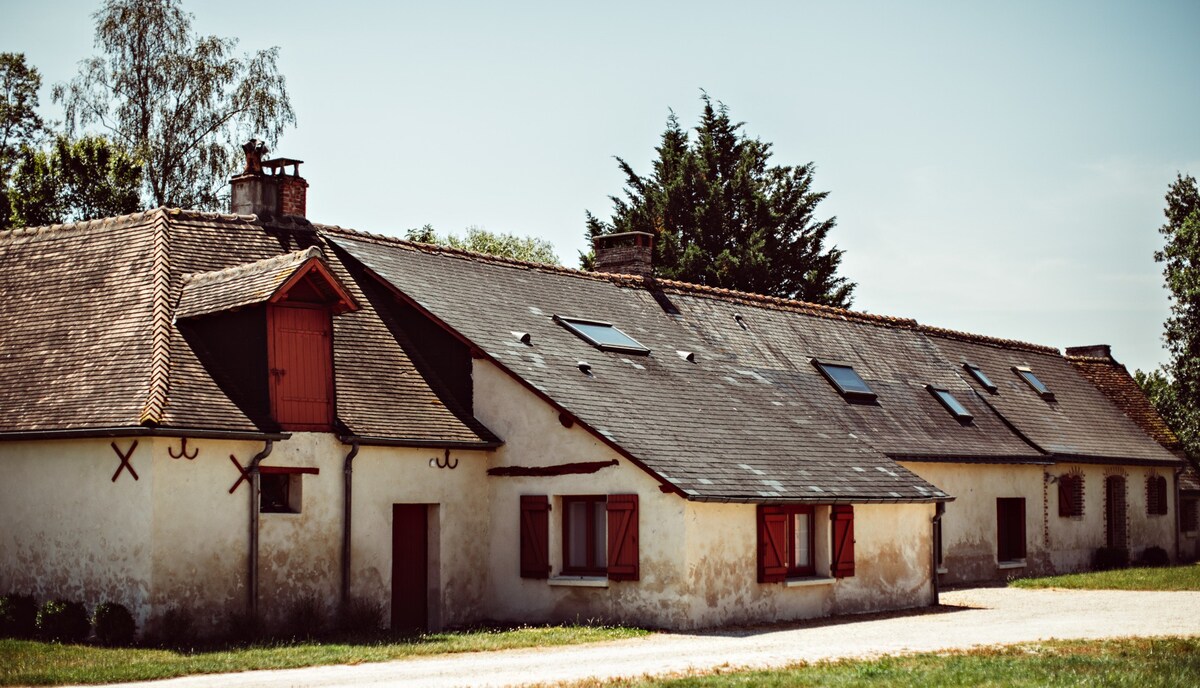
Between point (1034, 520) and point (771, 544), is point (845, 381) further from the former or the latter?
point (771, 544)

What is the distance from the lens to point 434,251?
85.6 feet

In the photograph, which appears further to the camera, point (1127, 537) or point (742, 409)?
point (1127, 537)

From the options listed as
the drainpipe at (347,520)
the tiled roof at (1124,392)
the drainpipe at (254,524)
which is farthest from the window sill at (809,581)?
the tiled roof at (1124,392)

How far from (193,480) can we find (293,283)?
3102mm

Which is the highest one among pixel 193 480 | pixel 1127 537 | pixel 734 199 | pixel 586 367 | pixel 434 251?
pixel 734 199

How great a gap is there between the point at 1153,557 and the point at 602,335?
63.7ft

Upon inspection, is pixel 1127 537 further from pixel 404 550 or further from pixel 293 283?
pixel 293 283

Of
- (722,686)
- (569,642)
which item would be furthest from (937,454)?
(722,686)

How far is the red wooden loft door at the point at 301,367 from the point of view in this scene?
19.8 metres

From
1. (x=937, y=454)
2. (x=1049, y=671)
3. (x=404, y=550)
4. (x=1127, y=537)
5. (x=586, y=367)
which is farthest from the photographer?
(x=1127, y=537)

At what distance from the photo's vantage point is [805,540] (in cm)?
2327

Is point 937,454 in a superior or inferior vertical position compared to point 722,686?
superior

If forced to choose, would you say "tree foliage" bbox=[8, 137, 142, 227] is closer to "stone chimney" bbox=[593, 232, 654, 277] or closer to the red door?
"stone chimney" bbox=[593, 232, 654, 277]

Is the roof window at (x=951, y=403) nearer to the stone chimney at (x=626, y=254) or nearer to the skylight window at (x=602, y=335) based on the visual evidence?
the stone chimney at (x=626, y=254)
